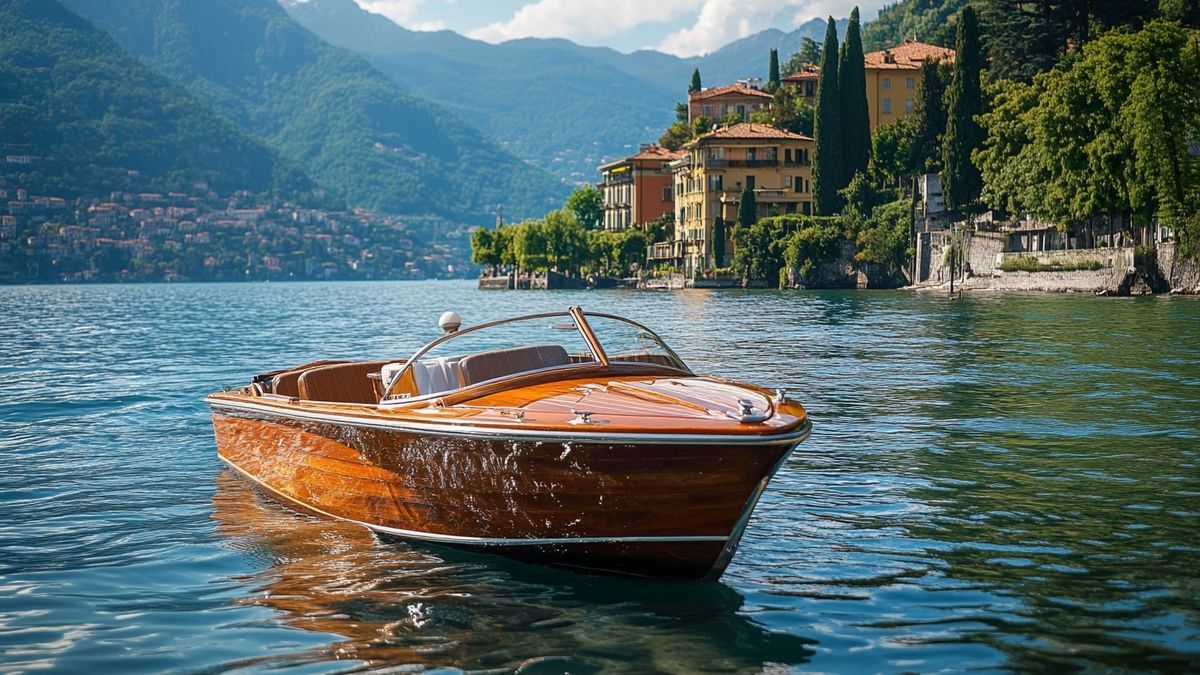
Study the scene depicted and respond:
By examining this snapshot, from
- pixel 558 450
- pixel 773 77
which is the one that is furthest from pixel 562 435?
pixel 773 77

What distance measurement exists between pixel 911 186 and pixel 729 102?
43.4m

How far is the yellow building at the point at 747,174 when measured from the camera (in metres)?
107

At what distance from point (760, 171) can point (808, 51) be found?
5773 cm

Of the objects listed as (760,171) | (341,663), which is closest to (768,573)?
(341,663)

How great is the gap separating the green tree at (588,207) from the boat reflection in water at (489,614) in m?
146

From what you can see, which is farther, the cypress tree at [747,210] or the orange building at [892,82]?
the orange building at [892,82]

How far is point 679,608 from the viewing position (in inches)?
367

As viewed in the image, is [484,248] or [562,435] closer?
[562,435]

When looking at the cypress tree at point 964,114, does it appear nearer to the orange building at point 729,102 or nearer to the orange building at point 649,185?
the orange building at point 729,102

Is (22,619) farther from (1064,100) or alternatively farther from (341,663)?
(1064,100)

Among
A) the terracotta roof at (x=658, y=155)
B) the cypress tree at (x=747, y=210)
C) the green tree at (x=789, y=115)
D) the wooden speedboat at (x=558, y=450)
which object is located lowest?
the wooden speedboat at (x=558, y=450)

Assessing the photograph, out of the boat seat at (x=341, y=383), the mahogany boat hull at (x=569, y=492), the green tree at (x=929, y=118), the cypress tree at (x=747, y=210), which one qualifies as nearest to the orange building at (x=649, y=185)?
the cypress tree at (x=747, y=210)

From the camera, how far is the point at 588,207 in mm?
157375

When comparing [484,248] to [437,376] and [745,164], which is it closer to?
[745,164]
